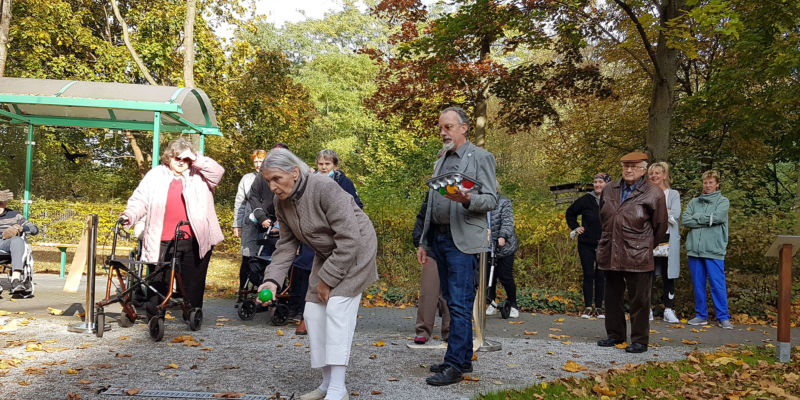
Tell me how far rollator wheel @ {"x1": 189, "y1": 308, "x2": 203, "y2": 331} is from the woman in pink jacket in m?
0.16

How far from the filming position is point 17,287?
8.83 meters

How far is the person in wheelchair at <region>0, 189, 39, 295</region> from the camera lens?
8852 mm

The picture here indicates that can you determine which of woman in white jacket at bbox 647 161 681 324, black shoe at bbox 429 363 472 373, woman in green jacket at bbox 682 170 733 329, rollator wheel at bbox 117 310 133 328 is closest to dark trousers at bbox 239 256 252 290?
rollator wheel at bbox 117 310 133 328

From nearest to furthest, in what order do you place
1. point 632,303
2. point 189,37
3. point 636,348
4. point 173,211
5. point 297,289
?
point 636,348 < point 632,303 < point 173,211 < point 297,289 < point 189,37

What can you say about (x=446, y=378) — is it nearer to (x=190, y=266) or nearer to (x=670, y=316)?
(x=190, y=266)

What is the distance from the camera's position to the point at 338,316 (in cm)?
396

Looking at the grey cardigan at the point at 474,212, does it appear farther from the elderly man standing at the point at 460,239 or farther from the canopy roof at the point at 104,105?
the canopy roof at the point at 104,105

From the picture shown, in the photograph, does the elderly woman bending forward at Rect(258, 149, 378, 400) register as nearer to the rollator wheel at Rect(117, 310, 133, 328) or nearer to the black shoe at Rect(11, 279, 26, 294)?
the rollator wheel at Rect(117, 310, 133, 328)

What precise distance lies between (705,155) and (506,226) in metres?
11.5

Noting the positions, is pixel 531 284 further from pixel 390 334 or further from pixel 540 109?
pixel 540 109

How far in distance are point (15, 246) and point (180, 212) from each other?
149 inches

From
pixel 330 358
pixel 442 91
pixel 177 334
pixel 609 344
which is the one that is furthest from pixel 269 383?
pixel 442 91

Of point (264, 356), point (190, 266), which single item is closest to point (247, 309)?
point (190, 266)

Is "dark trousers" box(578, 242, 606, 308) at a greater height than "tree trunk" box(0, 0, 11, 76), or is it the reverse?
"tree trunk" box(0, 0, 11, 76)
